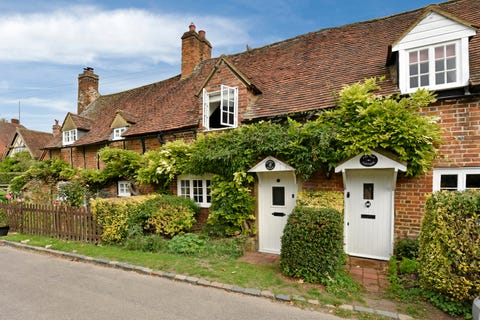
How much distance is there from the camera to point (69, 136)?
1616 centimetres

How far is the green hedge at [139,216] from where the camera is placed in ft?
26.3

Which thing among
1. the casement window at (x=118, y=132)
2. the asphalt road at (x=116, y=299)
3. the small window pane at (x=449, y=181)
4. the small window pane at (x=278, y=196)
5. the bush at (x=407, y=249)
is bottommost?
the asphalt road at (x=116, y=299)

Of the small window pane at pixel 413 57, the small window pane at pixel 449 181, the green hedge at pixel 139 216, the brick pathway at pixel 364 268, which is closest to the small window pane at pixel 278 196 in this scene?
the brick pathway at pixel 364 268

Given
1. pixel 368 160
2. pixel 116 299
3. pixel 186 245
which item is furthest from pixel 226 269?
pixel 368 160

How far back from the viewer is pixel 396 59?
24.1 ft

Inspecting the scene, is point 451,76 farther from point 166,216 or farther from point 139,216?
point 139,216

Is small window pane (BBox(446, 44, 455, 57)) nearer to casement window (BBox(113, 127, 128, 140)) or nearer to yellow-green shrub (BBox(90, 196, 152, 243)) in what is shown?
yellow-green shrub (BBox(90, 196, 152, 243))

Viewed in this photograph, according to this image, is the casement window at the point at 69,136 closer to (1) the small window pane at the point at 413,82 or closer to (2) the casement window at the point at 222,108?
(2) the casement window at the point at 222,108

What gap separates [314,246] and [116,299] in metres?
4.02

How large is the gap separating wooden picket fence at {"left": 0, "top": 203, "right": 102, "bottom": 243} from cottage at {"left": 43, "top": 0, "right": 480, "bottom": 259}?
3.41 m

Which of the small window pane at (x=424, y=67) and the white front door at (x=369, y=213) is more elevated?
the small window pane at (x=424, y=67)

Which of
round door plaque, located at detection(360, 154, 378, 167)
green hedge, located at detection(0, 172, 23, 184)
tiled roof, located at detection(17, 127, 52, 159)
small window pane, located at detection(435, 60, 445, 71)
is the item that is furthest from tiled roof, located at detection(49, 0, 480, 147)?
tiled roof, located at detection(17, 127, 52, 159)

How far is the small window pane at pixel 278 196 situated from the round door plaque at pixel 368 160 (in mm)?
2406

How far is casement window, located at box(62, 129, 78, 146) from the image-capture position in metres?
15.9
